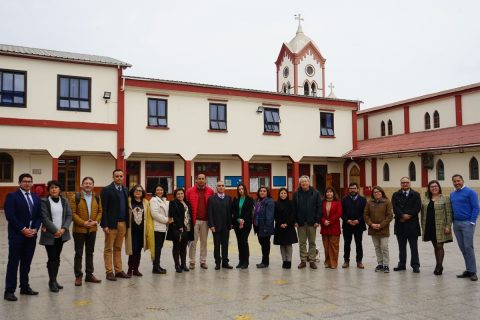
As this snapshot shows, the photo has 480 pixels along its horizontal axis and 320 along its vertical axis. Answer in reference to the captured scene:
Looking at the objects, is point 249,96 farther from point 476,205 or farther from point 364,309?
point 364,309

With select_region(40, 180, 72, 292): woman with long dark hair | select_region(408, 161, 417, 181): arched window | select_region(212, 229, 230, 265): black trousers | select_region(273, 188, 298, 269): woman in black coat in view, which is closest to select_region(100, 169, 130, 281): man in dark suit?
select_region(40, 180, 72, 292): woman with long dark hair

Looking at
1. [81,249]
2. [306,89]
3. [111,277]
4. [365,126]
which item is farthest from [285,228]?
[306,89]

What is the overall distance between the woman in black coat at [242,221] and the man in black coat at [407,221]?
9.10 feet

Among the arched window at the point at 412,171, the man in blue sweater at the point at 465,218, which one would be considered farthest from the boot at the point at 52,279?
the arched window at the point at 412,171

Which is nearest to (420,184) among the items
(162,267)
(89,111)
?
(89,111)

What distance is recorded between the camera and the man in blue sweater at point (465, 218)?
763 centimetres

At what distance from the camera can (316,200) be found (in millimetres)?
8727

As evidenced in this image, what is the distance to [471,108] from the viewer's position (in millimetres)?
23625

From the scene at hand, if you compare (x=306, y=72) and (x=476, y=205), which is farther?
(x=306, y=72)

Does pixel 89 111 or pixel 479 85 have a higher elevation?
pixel 479 85

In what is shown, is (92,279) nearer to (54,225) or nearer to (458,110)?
(54,225)

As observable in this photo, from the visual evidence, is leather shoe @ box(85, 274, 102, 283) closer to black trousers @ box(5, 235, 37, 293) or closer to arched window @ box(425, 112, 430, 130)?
black trousers @ box(5, 235, 37, 293)

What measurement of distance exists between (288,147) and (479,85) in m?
10.2

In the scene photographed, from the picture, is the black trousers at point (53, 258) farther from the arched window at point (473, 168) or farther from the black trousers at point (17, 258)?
the arched window at point (473, 168)
